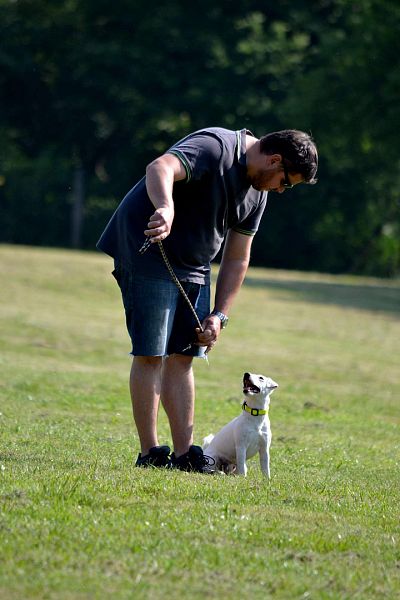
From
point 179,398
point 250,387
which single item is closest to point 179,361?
point 179,398

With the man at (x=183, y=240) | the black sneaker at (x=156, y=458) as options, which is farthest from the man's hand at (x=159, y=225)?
the black sneaker at (x=156, y=458)

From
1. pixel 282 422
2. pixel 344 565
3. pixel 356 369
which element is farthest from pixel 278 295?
pixel 344 565

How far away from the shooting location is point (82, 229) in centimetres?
4738

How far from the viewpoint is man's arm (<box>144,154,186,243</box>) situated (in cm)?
614

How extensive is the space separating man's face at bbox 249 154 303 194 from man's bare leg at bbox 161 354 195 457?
1.21 metres

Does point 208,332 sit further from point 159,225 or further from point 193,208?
point 159,225

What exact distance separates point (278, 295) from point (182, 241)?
19.7 meters

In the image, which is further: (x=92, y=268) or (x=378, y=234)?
(x=378, y=234)

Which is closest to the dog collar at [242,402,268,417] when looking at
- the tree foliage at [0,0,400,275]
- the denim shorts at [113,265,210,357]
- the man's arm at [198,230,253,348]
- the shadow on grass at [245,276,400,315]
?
the man's arm at [198,230,253,348]

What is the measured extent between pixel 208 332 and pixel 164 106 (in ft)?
132

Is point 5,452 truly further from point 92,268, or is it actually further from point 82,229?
point 82,229

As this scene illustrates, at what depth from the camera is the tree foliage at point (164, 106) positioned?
147 feet

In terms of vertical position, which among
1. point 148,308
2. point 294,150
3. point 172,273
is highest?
point 294,150

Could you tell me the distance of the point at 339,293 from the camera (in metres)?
28.1
